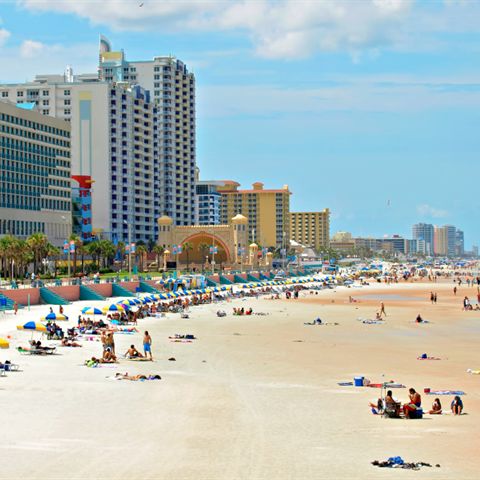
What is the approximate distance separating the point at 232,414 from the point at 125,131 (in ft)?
467

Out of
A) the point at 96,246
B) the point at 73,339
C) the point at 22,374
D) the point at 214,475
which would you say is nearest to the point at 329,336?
the point at 73,339

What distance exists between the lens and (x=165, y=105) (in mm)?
191875

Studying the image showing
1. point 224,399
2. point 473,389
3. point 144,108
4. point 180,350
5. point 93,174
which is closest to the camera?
point 224,399

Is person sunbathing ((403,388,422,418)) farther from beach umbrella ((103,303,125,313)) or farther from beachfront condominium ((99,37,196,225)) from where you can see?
beachfront condominium ((99,37,196,225))

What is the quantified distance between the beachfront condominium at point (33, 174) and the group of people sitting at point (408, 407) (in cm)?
8686

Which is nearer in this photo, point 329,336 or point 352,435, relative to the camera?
point 352,435

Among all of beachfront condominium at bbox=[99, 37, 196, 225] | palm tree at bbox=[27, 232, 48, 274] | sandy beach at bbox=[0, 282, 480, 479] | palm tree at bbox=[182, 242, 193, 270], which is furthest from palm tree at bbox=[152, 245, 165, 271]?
sandy beach at bbox=[0, 282, 480, 479]

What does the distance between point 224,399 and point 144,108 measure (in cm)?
15000

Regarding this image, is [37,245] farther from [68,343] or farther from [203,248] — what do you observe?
[203,248]

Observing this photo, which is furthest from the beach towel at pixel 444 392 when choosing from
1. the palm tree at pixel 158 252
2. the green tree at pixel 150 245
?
the green tree at pixel 150 245

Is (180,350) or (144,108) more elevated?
(144,108)

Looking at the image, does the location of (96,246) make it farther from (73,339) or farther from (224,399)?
(224,399)

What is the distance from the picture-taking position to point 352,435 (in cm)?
2434

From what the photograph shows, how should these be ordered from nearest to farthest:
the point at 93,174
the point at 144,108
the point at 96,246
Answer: the point at 96,246
the point at 93,174
the point at 144,108
